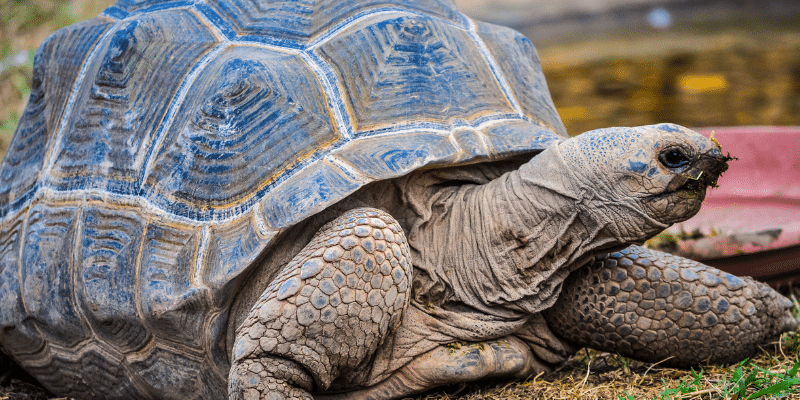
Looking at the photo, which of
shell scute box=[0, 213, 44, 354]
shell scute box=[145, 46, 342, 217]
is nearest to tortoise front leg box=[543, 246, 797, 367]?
shell scute box=[145, 46, 342, 217]

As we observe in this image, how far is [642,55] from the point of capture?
42.4ft

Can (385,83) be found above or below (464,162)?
above

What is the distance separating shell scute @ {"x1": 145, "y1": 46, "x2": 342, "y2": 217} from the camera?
2137mm

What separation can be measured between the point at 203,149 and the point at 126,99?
0.48 metres

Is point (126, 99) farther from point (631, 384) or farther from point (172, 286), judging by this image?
point (631, 384)

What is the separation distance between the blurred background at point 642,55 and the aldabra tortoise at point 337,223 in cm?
332

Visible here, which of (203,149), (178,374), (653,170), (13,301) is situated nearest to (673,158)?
(653,170)

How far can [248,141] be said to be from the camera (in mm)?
2176

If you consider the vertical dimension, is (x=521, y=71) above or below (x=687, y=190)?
above

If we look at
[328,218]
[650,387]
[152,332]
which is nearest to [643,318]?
[650,387]

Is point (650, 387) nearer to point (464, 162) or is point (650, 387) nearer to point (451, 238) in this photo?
point (451, 238)

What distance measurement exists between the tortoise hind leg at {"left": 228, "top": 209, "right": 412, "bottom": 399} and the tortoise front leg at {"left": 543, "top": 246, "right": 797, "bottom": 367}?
2.30 feet

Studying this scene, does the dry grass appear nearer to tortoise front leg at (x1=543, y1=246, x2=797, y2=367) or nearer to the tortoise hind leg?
tortoise front leg at (x1=543, y1=246, x2=797, y2=367)

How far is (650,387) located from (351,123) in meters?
1.31
